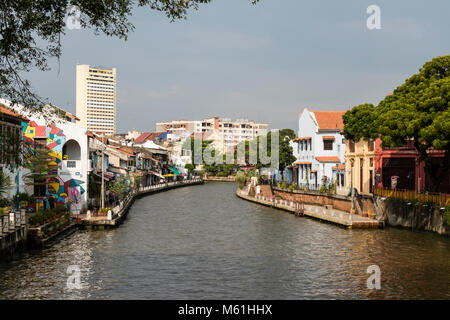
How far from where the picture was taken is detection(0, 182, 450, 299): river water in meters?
24.2

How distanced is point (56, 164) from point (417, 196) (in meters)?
31.2

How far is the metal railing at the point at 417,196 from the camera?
39531 millimetres

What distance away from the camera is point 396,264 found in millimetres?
30281

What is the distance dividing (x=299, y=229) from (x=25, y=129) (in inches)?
1003

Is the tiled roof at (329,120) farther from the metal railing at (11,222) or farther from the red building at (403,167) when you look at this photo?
the metal railing at (11,222)

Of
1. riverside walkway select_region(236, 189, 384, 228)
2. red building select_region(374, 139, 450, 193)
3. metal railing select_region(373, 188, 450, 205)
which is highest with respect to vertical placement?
red building select_region(374, 139, 450, 193)

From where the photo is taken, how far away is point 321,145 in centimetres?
7844

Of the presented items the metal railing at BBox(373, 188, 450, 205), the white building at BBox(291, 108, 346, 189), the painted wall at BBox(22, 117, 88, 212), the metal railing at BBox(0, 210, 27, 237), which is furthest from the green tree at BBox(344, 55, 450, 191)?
the white building at BBox(291, 108, 346, 189)

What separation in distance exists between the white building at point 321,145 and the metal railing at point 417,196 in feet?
81.1

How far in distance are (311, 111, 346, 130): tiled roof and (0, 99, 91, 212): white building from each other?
39081 millimetres

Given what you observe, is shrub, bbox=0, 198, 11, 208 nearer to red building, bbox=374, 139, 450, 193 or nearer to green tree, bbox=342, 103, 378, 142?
green tree, bbox=342, 103, 378, 142

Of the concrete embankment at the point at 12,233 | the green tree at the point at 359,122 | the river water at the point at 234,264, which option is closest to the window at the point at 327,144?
the green tree at the point at 359,122
